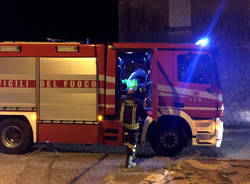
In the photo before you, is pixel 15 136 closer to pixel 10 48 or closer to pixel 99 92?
pixel 10 48

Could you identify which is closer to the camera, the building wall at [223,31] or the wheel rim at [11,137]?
the wheel rim at [11,137]

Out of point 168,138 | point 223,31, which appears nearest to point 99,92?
point 168,138

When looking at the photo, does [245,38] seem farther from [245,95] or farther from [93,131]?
[93,131]

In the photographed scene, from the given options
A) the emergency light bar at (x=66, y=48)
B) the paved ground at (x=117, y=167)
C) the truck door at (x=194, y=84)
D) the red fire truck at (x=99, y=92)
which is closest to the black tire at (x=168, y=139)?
the red fire truck at (x=99, y=92)

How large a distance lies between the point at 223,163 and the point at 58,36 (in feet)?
38.5

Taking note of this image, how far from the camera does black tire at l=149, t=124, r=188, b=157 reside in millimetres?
6176

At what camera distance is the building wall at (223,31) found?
1081 centimetres

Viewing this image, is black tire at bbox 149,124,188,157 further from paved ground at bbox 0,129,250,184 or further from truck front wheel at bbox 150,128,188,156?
paved ground at bbox 0,129,250,184

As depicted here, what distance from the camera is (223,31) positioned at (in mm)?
10844

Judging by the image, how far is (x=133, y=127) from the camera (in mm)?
5348

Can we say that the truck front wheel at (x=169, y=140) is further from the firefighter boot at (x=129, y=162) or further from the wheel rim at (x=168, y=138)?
the firefighter boot at (x=129, y=162)

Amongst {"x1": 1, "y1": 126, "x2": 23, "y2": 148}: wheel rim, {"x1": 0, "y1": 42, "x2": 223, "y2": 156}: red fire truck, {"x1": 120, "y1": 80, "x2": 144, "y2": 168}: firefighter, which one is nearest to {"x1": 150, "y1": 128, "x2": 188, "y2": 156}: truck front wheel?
{"x1": 0, "y1": 42, "x2": 223, "y2": 156}: red fire truck

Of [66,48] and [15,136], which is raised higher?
[66,48]

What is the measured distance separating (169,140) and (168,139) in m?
0.03
